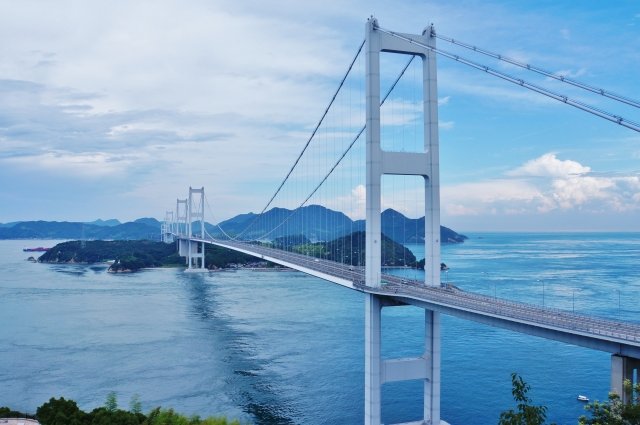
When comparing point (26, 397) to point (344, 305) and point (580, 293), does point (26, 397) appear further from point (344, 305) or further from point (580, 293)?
point (580, 293)

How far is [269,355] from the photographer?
21.0m

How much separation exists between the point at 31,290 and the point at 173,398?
29.8 m

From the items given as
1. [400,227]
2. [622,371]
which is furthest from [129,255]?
[622,371]

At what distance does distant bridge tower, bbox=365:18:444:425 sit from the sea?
165 centimetres

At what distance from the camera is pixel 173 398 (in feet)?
52.7

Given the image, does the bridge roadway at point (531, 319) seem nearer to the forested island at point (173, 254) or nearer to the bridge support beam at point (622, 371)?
the bridge support beam at point (622, 371)

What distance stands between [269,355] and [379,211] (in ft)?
32.0

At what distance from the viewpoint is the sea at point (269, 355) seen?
1566cm

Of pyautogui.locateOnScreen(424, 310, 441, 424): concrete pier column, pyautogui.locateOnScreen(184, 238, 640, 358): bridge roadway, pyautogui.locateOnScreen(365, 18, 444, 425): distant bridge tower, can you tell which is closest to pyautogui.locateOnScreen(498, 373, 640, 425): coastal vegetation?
pyautogui.locateOnScreen(184, 238, 640, 358): bridge roadway

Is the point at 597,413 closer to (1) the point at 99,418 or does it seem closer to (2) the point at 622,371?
(2) the point at 622,371

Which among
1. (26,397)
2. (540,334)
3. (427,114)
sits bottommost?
(26,397)

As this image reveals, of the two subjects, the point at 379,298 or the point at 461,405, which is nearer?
the point at 379,298

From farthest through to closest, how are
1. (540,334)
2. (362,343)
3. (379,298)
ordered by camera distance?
(362,343) < (379,298) < (540,334)

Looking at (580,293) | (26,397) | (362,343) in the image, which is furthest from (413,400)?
(580,293)
